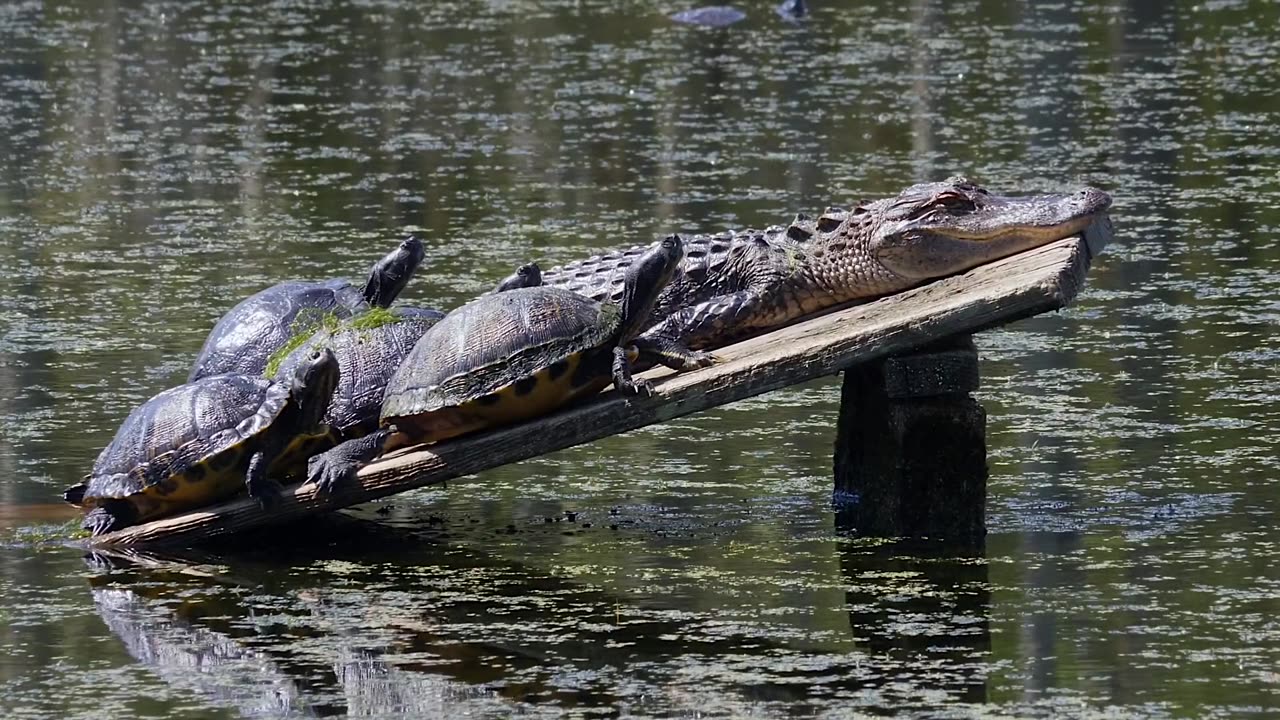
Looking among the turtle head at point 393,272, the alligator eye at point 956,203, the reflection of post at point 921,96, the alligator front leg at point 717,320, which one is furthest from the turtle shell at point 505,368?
the reflection of post at point 921,96

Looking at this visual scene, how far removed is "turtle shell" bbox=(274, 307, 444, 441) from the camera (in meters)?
7.41

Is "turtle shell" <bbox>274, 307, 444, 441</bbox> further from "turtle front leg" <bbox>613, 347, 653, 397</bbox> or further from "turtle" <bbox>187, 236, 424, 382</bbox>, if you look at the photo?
"turtle front leg" <bbox>613, 347, 653, 397</bbox>

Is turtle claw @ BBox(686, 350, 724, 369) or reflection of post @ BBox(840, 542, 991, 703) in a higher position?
turtle claw @ BBox(686, 350, 724, 369)

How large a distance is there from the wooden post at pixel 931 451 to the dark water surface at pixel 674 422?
0.13 m

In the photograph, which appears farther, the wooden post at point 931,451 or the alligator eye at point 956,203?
the alligator eye at point 956,203

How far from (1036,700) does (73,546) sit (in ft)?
10.8

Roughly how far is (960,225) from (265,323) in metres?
2.52

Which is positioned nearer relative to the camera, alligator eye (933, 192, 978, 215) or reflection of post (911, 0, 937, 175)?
alligator eye (933, 192, 978, 215)

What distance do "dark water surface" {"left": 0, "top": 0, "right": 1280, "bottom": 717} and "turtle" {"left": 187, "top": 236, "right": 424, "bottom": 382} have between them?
67cm

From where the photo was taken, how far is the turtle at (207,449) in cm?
707

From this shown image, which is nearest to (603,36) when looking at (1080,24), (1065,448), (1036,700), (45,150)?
(1080,24)

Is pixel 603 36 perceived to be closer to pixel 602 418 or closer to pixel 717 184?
pixel 717 184

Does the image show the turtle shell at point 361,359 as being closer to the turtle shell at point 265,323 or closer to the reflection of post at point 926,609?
the turtle shell at point 265,323

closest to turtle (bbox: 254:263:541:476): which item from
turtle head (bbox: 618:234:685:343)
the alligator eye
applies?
turtle head (bbox: 618:234:685:343)
